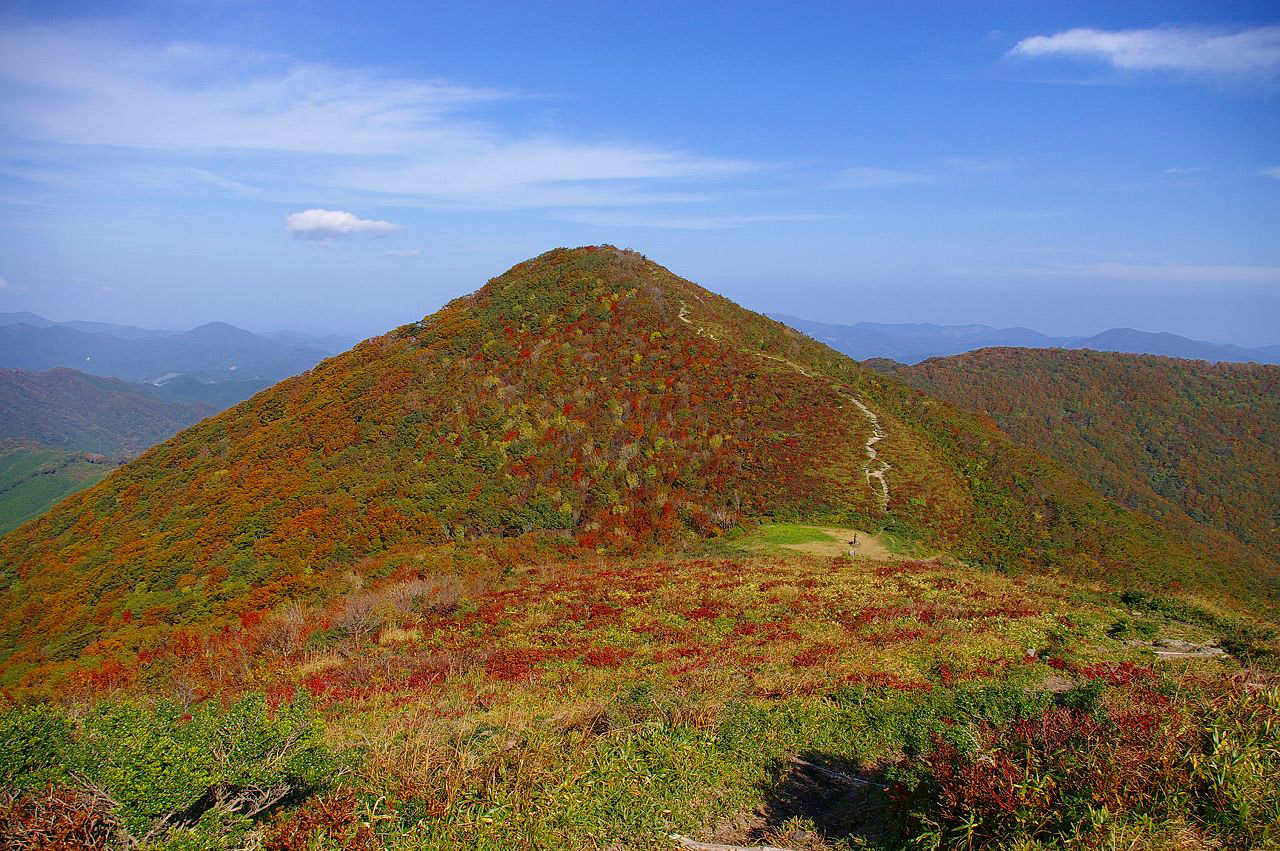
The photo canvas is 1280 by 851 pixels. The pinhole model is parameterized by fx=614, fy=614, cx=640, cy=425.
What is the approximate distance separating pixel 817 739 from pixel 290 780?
5449mm

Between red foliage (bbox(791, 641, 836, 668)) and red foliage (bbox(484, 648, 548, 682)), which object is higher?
red foliage (bbox(791, 641, 836, 668))

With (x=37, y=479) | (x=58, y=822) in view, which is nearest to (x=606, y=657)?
(x=58, y=822)

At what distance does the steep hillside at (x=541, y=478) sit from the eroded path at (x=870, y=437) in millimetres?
131

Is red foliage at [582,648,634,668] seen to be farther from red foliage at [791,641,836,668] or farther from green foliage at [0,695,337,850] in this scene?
green foliage at [0,695,337,850]

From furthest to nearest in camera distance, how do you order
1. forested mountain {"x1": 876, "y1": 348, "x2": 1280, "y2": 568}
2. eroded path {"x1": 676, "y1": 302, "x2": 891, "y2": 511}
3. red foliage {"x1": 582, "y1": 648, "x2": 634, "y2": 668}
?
forested mountain {"x1": 876, "y1": 348, "x2": 1280, "y2": 568} → eroded path {"x1": 676, "y1": 302, "x2": 891, "y2": 511} → red foliage {"x1": 582, "y1": 648, "x2": 634, "y2": 668}

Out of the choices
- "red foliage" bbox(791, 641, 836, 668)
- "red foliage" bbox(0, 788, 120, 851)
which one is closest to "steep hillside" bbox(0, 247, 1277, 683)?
"red foliage" bbox(791, 641, 836, 668)

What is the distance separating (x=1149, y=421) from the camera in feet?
262

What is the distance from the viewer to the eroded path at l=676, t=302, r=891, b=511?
83.3 feet

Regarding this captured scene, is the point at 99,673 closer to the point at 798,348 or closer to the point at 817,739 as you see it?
the point at 817,739

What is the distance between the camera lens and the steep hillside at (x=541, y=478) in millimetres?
23406

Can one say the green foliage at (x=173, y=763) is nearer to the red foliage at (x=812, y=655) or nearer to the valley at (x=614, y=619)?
the valley at (x=614, y=619)

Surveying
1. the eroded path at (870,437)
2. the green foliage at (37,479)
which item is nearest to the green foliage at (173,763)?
the eroded path at (870,437)

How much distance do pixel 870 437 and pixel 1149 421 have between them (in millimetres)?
74971

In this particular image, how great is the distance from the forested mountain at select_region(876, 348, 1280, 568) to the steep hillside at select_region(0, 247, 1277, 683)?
42920 millimetres
